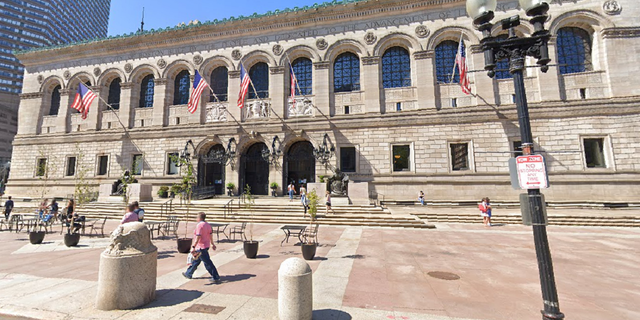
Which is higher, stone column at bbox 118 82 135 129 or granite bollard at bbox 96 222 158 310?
stone column at bbox 118 82 135 129

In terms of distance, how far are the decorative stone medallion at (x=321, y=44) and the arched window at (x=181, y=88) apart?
545 inches

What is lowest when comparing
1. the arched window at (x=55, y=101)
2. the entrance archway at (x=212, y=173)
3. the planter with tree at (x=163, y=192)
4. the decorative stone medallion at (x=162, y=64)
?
the planter with tree at (x=163, y=192)

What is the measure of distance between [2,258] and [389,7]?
27217 mm

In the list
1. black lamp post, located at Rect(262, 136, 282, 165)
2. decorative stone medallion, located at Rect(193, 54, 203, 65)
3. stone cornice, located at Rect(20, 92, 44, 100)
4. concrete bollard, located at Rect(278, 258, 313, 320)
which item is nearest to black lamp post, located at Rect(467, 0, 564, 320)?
concrete bollard, located at Rect(278, 258, 313, 320)

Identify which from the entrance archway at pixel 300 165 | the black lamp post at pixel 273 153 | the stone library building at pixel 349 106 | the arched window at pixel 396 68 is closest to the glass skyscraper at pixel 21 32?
the stone library building at pixel 349 106

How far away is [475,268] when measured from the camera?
24.6 ft

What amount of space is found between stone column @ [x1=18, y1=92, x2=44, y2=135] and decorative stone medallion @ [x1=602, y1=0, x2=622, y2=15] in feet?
174

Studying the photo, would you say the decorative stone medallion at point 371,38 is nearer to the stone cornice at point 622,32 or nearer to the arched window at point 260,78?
the arched window at point 260,78

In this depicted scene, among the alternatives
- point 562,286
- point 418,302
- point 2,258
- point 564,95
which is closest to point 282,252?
point 418,302

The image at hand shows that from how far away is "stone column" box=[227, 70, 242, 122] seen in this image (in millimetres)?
25828

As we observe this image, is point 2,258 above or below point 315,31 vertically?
below

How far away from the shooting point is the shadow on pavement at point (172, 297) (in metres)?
5.10

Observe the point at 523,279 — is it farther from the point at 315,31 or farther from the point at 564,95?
the point at 315,31

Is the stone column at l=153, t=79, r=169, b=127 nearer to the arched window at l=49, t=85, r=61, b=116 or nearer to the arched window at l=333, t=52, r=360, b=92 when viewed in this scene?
the arched window at l=49, t=85, r=61, b=116
